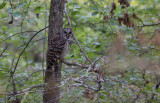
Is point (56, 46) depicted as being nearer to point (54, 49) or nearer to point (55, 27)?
point (54, 49)

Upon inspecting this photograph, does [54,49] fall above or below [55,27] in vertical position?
below

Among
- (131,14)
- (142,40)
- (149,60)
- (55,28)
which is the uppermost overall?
(131,14)

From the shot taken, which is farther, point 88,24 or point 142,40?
point 88,24

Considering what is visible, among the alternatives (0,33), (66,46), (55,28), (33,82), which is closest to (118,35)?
(66,46)

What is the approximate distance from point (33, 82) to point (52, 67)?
378 millimetres

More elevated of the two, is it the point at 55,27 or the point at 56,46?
the point at 55,27

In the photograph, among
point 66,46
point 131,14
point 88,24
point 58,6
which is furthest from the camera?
point 88,24

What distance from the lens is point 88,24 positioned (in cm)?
284

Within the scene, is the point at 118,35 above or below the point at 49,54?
above

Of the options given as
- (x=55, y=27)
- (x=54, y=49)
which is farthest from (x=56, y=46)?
(x=55, y=27)

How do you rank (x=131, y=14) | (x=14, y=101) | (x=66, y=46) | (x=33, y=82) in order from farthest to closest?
(x=131, y=14) < (x=66, y=46) < (x=33, y=82) < (x=14, y=101)

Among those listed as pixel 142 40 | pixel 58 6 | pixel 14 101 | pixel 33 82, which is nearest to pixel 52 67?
pixel 33 82

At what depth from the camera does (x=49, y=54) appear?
2137mm

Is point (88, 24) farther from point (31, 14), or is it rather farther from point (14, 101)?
point (14, 101)
